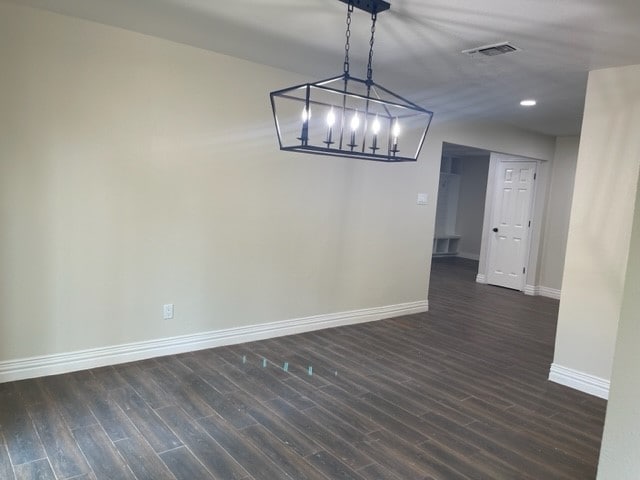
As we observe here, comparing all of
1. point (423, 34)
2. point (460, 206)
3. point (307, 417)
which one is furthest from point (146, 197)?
point (460, 206)

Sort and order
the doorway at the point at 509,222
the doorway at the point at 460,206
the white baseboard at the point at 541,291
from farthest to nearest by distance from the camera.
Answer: the doorway at the point at 460,206 < the doorway at the point at 509,222 < the white baseboard at the point at 541,291

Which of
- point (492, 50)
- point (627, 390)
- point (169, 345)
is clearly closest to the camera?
point (627, 390)

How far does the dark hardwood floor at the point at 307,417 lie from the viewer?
7.46 feet

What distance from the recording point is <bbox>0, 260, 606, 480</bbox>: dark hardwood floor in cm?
227

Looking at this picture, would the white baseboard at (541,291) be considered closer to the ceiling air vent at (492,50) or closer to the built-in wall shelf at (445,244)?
the built-in wall shelf at (445,244)

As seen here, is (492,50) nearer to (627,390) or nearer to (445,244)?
(627,390)

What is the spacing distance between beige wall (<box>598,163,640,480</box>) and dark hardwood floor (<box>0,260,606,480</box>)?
1.51 metres

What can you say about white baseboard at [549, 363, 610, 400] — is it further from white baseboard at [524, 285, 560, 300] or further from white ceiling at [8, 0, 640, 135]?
white baseboard at [524, 285, 560, 300]

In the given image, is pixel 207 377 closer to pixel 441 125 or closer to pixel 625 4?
pixel 625 4

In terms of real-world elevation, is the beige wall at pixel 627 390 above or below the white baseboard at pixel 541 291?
above

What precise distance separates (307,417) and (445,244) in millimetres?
8576

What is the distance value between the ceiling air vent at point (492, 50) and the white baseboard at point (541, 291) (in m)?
4.88

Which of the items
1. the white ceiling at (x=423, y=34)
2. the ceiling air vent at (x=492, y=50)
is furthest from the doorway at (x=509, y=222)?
the ceiling air vent at (x=492, y=50)

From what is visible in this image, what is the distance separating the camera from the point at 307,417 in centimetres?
279
